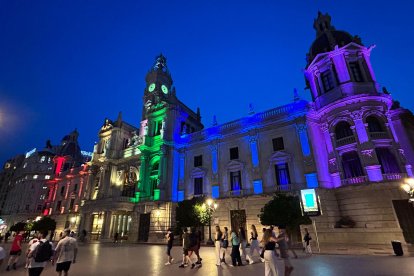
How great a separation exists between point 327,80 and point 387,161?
391 inches

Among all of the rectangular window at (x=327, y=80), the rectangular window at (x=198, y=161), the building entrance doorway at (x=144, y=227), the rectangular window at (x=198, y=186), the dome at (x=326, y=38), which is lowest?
the building entrance doorway at (x=144, y=227)

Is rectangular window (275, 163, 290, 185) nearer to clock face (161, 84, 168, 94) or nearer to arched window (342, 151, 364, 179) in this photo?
arched window (342, 151, 364, 179)

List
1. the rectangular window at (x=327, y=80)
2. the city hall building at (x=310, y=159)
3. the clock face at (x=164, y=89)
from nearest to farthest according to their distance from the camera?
1. the city hall building at (x=310, y=159)
2. the rectangular window at (x=327, y=80)
3. the clock face at (x=164, y=89)

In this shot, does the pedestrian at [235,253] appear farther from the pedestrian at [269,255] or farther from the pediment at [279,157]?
the pediment at [279,157]

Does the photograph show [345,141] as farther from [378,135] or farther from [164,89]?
[164,89]

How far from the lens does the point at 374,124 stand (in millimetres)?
22125

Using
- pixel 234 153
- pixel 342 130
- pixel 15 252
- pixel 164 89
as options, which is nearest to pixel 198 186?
pixel 234 153

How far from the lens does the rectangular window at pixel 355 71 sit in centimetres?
2392

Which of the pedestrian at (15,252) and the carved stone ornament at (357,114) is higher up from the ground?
the carved stone ornament at (357,114)

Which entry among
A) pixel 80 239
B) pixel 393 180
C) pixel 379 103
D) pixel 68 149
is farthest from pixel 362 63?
pixel 68 149

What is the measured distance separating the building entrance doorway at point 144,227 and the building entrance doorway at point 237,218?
1161 centimetres

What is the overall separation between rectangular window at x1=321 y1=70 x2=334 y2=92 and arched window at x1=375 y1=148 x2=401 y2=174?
7.74m

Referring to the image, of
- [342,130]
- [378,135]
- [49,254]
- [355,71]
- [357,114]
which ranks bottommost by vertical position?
[49,254]

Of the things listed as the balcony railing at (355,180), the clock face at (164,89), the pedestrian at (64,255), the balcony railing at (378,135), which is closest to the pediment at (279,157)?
the balcony railing at (355,180)
